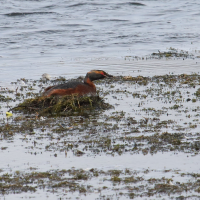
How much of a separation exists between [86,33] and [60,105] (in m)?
15.5

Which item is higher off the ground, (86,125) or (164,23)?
(164,23)

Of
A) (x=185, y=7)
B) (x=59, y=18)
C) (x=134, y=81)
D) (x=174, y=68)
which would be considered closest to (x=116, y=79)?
(x=134, y=81)

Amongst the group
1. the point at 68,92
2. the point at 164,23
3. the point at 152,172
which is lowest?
the point at 152,172

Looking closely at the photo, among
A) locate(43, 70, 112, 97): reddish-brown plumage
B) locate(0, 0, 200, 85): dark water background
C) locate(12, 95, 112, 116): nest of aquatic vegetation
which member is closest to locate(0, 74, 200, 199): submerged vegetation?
locate(12, 95, 112, 116): nest of aquatic vegetation

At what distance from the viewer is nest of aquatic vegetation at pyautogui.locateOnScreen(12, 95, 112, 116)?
32.0 ft

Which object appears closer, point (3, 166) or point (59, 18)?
point (3, 166)

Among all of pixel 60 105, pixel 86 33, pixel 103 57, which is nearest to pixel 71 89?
pixel 60 105

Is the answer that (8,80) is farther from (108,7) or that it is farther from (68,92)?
(108,7)

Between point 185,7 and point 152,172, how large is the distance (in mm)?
29317

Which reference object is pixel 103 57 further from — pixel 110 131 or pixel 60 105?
pixel 110 131

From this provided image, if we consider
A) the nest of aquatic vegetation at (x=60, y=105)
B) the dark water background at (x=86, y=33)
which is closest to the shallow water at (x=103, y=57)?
the dark water background at (x=86, y=33)

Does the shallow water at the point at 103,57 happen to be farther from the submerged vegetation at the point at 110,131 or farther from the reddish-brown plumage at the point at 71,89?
the reddish-brown plumage at the point at 71,89

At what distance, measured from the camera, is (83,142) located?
7367 mm

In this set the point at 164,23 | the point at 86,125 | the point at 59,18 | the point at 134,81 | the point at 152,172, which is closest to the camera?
the point at 152,172
